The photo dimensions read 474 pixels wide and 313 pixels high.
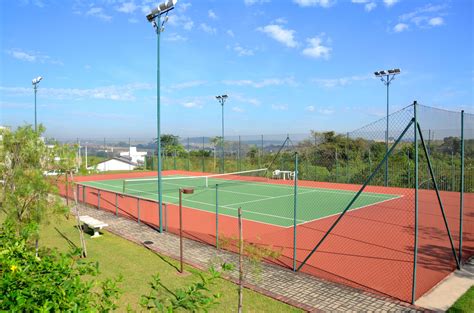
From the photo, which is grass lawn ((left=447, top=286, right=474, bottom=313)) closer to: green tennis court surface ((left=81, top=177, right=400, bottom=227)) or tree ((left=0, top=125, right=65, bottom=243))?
green tennis court surface ((left=81, top=177, right=400, bottom=227))

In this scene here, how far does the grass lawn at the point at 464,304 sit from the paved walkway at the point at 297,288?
0.64m

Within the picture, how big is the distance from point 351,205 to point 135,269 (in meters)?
9.72

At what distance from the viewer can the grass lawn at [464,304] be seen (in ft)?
20.1

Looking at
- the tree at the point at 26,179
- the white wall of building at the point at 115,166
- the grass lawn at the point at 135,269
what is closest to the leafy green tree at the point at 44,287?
the grass lawn at the point at 135,269

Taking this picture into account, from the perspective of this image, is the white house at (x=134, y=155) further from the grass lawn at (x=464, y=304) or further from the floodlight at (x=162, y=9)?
the grass lawn at (x=464, y=304)

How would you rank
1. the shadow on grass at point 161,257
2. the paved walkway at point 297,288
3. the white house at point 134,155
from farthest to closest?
the white house at point 134,155
the shadow on grass at point 161,257
the paved walkway at point 297,288

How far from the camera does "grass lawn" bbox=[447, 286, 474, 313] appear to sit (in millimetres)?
6129

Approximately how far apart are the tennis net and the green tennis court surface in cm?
6

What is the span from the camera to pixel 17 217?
7.68m

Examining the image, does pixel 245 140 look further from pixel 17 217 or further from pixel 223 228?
pixel 17 217

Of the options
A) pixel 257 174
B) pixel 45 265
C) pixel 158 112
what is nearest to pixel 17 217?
pixel 158 112

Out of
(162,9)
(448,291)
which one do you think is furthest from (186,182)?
(448,291)

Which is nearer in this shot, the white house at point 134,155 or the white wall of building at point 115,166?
the white wall of building at point 115,166

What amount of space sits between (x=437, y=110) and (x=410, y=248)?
163 inches
